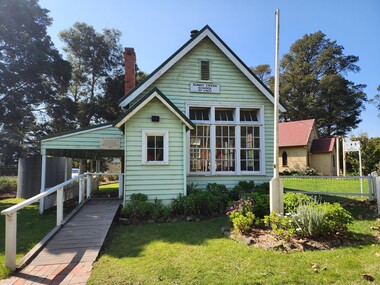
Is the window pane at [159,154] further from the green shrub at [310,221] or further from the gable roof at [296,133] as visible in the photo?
the gable roof at [296,133]

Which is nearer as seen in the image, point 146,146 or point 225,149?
point 146,146

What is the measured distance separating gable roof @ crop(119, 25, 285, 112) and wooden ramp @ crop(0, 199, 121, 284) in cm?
449

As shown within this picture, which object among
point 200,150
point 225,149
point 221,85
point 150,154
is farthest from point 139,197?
point 221,85

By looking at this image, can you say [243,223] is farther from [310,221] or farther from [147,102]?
[147,102]

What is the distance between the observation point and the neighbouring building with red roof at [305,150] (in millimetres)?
27688

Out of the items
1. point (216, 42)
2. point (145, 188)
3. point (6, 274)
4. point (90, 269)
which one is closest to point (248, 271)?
point (90, 269)

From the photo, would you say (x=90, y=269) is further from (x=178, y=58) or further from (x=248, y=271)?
(x=178, y=58)

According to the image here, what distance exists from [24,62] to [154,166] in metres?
14.5

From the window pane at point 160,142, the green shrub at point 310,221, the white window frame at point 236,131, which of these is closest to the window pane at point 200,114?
the white window frame at point 236,131

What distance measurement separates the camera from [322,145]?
28469 mm

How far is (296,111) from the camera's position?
43.7 m

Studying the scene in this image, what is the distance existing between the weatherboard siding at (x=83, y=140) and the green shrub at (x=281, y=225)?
6551mm

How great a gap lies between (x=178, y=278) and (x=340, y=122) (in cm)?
4841

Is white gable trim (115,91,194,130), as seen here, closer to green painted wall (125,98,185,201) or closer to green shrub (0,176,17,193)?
green painted wall (125,98,185,201)
